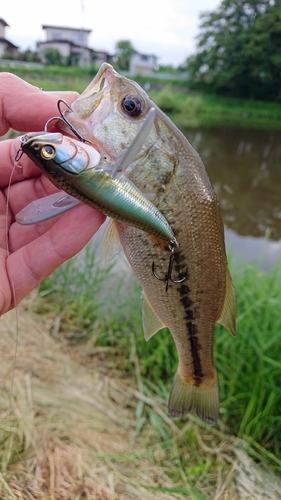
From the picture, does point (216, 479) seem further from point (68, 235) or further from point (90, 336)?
point (68, 235)

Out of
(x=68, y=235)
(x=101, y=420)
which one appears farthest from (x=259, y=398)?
(x=68, y=235)

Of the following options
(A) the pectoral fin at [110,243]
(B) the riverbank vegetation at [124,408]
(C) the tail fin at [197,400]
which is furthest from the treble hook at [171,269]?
(B) the riverbank vegetation at [124,408]

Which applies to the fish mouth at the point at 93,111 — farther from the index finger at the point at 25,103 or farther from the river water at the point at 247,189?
the river water at the point at 247,189

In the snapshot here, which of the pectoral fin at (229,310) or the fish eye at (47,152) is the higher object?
the fish eye at (47,152)

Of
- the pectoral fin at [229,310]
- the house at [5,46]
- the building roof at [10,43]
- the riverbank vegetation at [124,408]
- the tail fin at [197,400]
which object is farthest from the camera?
the building roof at [10,43]

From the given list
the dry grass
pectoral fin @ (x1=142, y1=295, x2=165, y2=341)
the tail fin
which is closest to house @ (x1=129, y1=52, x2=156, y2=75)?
the dry grass

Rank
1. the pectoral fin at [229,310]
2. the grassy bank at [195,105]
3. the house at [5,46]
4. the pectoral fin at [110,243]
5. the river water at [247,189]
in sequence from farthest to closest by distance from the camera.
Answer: the house at [5,46], the grassy bank at [195,105], the river water at [247,189], the pectoral fin at [229,310], the pectoral fin at [110,243]

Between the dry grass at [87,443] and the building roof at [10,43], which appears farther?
the building roof at [10,43]

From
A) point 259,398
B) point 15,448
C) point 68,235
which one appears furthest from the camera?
point 259,398
